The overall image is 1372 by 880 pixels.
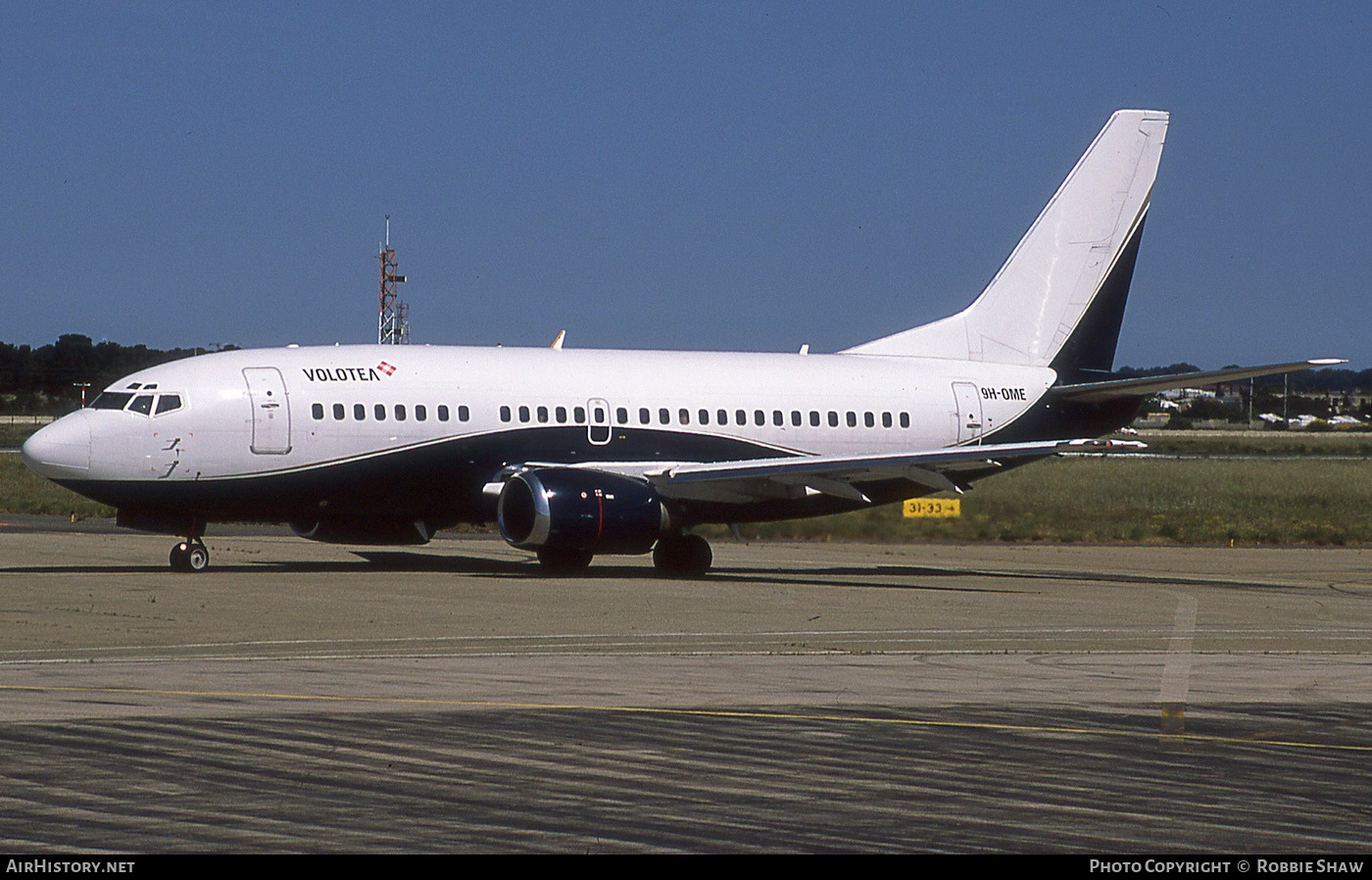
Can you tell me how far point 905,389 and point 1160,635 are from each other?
15.0 metres

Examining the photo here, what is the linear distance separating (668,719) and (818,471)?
17417 mm

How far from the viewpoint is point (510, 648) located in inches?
774

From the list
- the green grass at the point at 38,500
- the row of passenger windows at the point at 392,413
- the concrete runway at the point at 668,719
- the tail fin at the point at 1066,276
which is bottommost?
the concrete runway at the point at 668,719

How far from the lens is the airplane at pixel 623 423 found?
30.2 metres

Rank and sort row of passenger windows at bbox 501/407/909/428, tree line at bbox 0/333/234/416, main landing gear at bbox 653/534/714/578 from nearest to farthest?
row of passenger windows at bbox 501/407/909/428
main landing gear at bbox 653/534/714/578
tree line at bbox 0/333/234/416

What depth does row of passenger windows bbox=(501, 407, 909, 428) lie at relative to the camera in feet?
107

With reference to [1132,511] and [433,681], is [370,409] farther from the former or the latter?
[1132,511]

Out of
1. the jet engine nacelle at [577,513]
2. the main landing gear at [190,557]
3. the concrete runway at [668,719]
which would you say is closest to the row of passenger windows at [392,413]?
the jet engine nacelle at [577,513]

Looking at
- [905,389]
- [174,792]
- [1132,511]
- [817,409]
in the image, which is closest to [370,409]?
[817,409]

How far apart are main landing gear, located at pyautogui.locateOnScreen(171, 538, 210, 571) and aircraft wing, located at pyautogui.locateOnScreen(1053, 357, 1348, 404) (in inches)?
747

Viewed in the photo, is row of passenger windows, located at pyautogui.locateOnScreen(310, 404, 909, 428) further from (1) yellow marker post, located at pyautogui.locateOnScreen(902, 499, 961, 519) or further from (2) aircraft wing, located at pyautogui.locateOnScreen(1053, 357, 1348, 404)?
(1) yellow marker post, located at pyautogui.locateOnScreen(902, 499, 961, 519)

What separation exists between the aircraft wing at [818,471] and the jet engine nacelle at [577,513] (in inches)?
46.8

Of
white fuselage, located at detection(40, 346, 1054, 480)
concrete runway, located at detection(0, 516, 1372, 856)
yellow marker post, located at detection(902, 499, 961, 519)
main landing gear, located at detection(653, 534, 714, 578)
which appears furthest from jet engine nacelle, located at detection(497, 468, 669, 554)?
yellow marker post, located at detection(902, 499, 961, 519)

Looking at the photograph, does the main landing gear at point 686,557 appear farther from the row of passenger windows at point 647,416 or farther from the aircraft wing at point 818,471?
the row of passenger windows at point 647,416
